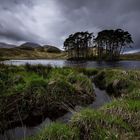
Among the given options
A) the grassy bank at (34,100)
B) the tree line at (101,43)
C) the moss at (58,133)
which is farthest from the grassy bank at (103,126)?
the tree line at (101,43)

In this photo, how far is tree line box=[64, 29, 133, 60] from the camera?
301 feet

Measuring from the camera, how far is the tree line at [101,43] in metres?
91.9

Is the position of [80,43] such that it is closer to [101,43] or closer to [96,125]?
[101,43]

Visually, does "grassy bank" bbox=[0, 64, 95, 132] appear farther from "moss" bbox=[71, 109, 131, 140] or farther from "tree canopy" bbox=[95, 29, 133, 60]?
"tree canopy" bbox=[95, 29, 133, 60]

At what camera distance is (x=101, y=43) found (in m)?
99.1

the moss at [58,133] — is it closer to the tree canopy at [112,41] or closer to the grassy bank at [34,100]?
the grassy bank at [34,100]

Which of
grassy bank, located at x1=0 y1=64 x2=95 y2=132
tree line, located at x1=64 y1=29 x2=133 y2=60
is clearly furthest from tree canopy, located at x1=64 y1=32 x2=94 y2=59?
Result: grassy bank, located at x1=0 y1=64 x2=95 y2=132

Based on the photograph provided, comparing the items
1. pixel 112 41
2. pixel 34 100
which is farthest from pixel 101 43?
pixel 34 100

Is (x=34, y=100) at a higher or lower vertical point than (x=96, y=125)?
lower

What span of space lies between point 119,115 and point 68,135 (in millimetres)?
2007

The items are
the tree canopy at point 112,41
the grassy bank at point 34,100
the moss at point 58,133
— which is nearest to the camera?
the moss at point 58,133

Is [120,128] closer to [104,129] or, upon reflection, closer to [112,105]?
[104,129]

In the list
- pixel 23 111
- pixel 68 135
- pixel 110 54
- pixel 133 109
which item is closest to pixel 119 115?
pixel 133 109

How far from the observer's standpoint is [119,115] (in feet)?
24.5
